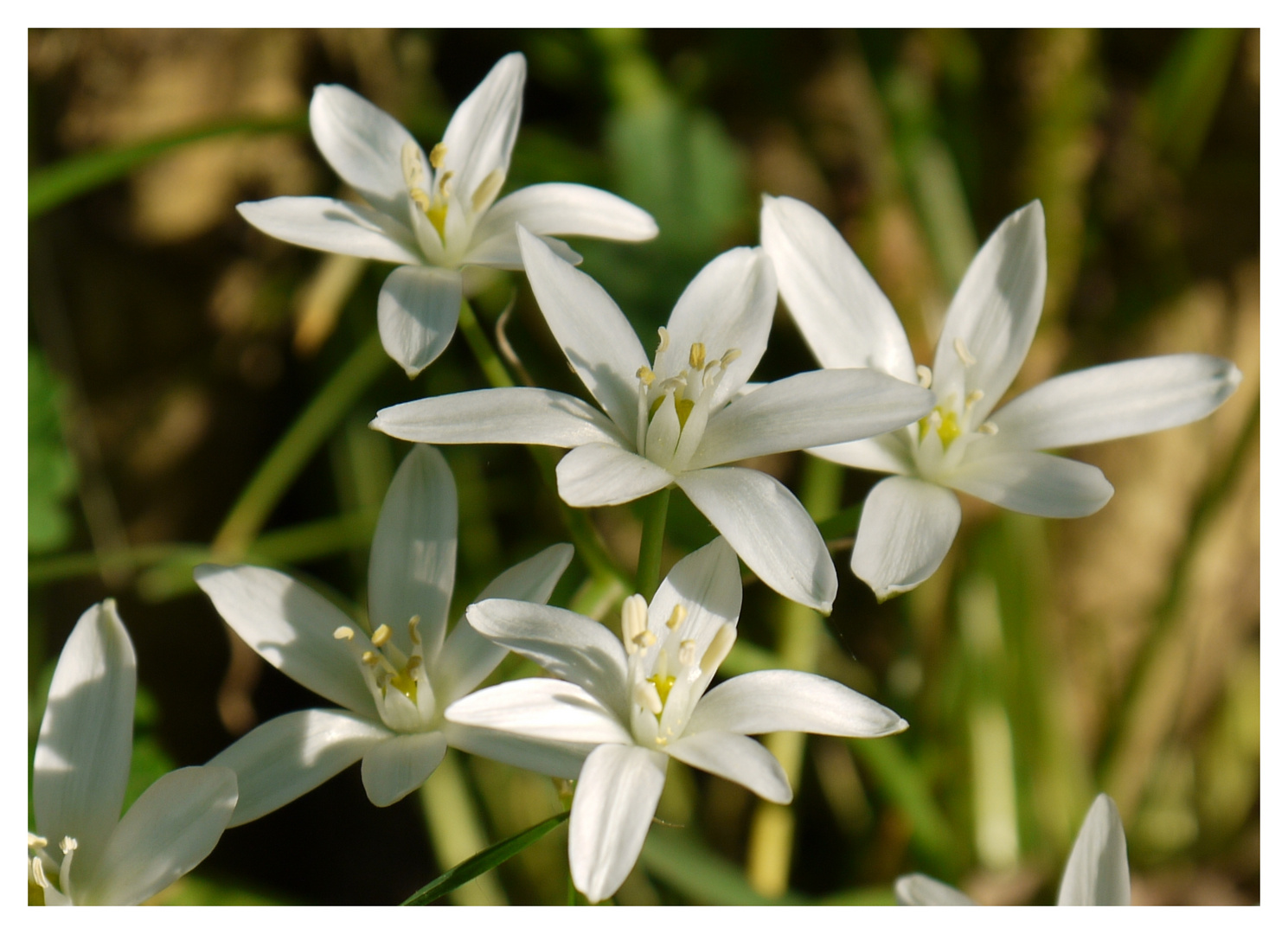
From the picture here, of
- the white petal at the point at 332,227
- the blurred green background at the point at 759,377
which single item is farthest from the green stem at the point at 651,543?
the blurred green background at the point at 759,377

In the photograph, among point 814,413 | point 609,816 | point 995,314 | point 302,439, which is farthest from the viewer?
point 302,439

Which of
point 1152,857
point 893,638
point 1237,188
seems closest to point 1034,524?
point 893,638

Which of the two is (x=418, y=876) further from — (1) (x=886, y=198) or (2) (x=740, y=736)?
(1) (x=886, y=198)

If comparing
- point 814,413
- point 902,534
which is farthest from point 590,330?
point 902,534

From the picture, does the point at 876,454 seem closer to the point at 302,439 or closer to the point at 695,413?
the point at 695,413

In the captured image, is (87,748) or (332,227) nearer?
(87,748)

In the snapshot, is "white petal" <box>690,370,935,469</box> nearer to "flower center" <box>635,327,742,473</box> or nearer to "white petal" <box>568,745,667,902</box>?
"flower center" <box>635,327,742,473</box>
